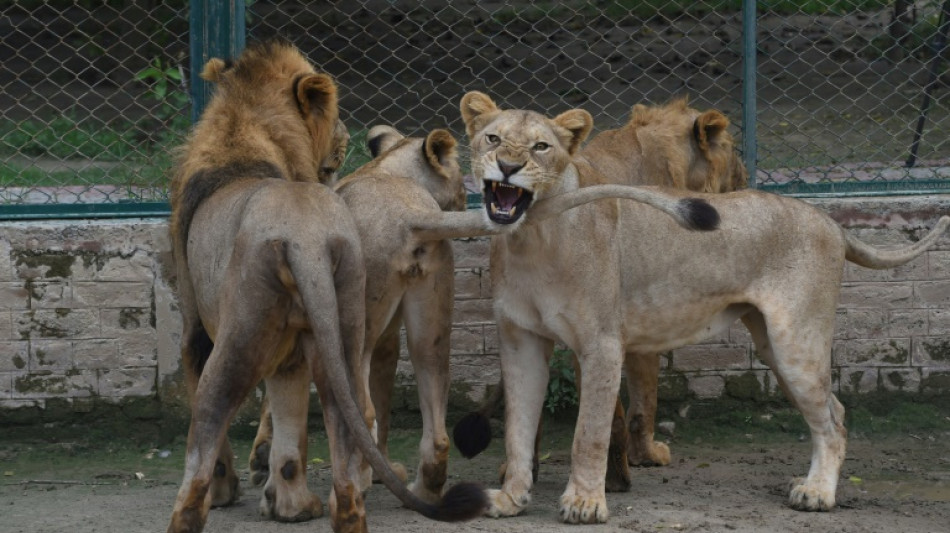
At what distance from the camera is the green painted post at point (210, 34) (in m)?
7.09

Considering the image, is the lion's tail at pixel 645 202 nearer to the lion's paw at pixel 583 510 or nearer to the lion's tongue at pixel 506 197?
the lion's tongue at pixel 506 197

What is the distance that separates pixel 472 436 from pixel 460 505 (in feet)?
4.01

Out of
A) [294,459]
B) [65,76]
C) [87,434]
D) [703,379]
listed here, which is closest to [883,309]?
[703,379]

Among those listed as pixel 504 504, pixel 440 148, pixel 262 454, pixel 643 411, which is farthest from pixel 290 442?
pixel 643 411

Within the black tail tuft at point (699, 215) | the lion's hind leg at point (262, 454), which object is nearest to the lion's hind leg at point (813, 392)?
the black tail tuft at point (699, 215)

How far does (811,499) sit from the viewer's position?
6.01m

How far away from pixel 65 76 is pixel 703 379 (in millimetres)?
6199

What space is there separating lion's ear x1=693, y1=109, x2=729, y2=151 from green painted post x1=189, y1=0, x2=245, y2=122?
2.20 metres

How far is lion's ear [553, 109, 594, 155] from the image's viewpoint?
5621 mm

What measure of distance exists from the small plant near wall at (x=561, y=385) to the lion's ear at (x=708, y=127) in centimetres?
124

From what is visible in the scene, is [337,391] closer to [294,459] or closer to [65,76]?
[294,459]

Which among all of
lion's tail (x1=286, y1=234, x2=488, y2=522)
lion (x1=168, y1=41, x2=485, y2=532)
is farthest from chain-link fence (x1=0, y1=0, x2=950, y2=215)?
lion's tail (x1=286, y1=234, x2=488, y2=522)

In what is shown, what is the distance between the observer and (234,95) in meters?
6.11

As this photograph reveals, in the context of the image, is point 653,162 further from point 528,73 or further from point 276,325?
point 528,73
